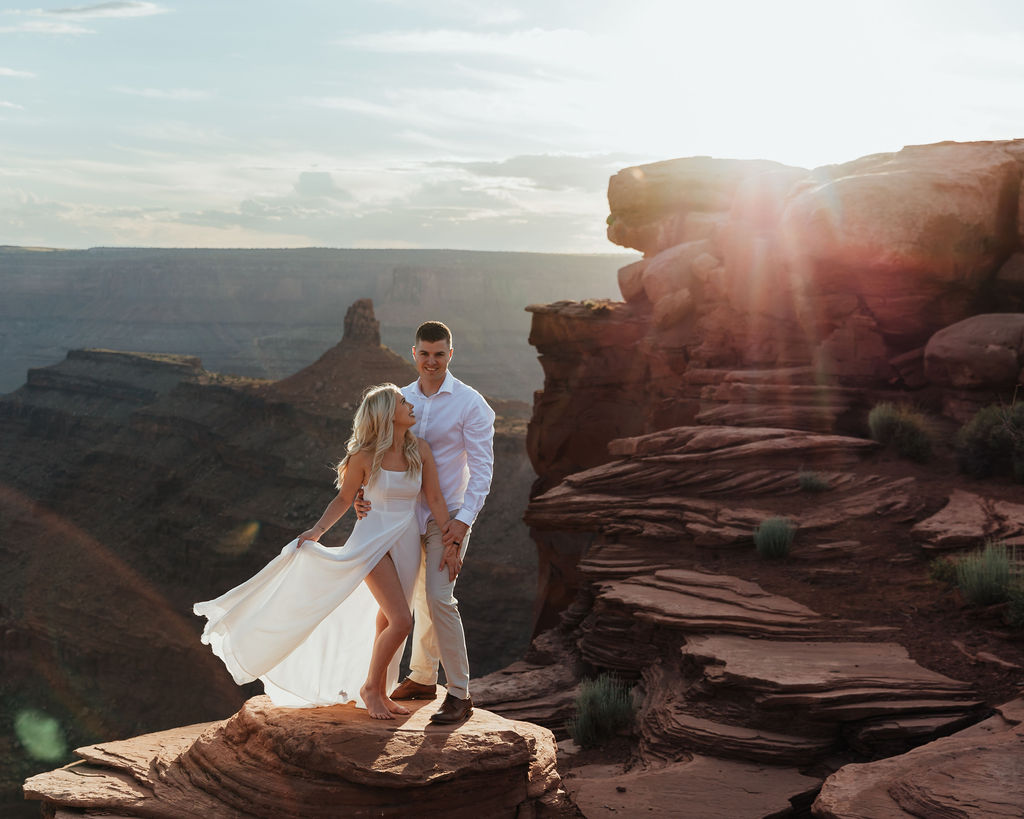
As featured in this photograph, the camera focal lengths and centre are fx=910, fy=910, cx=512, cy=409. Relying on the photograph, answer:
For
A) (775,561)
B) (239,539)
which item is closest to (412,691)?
(775,561)

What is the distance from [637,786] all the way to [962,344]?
916 cm

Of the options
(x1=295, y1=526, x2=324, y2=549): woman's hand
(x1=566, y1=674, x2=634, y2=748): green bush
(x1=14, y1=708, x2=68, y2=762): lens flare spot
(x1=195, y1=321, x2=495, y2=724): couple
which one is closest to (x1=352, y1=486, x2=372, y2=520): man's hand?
(x1=195, y1=321, x2=495, y2=724): couple

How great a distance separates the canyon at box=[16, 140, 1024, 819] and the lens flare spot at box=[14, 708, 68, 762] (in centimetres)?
2104

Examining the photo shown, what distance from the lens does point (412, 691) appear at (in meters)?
5.62

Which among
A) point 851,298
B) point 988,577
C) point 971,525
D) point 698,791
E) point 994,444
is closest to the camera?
point 698,791

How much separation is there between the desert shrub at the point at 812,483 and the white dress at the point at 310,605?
676 cm

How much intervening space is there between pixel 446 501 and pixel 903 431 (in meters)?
8.17

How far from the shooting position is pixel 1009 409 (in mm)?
11203

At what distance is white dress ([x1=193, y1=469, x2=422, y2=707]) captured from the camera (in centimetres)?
512

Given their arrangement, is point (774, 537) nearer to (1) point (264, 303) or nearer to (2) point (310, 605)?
(2) point (310, 605)

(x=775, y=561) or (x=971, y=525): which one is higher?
(x=971, y=525)

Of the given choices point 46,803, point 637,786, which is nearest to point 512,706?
point 637,786

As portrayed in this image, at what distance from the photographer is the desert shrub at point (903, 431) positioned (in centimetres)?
1131

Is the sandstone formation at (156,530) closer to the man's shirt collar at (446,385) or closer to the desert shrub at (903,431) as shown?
the desert shrub at (903,431)
